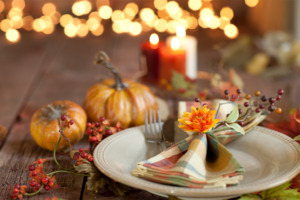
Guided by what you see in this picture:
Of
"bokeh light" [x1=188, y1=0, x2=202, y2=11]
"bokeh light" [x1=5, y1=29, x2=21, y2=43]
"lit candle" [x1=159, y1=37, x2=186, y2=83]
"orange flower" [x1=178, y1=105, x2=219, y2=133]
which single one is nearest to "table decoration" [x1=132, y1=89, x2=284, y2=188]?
"orange flower" [x1=178, y1=105, x2=219, y2=133]

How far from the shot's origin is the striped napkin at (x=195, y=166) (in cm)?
70

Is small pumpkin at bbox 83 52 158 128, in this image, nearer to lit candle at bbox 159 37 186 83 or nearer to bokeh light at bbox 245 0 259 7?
lit candle at bbox 159 37 186 83

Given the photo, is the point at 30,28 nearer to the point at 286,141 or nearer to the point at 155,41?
the point at 155,41


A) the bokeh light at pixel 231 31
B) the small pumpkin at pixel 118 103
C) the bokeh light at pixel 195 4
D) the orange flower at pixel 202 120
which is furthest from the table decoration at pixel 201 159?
the bokeh light at pixel 195 4

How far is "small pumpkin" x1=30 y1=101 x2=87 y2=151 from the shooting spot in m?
0.97

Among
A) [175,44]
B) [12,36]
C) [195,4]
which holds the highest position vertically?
[175,44]

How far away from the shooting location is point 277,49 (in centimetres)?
193

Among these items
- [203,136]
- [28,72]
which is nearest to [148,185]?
[203,136]

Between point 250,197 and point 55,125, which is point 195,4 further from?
point 250,197

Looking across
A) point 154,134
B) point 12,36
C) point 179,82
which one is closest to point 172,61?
point 179,82

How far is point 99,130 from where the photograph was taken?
3.07 feet

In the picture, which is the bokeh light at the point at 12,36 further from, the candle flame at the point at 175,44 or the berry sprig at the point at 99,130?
the berry sprig at the point at 99,130

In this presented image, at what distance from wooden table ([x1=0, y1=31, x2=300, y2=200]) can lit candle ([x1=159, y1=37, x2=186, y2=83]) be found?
8.8 inches

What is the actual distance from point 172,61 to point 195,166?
804mm
